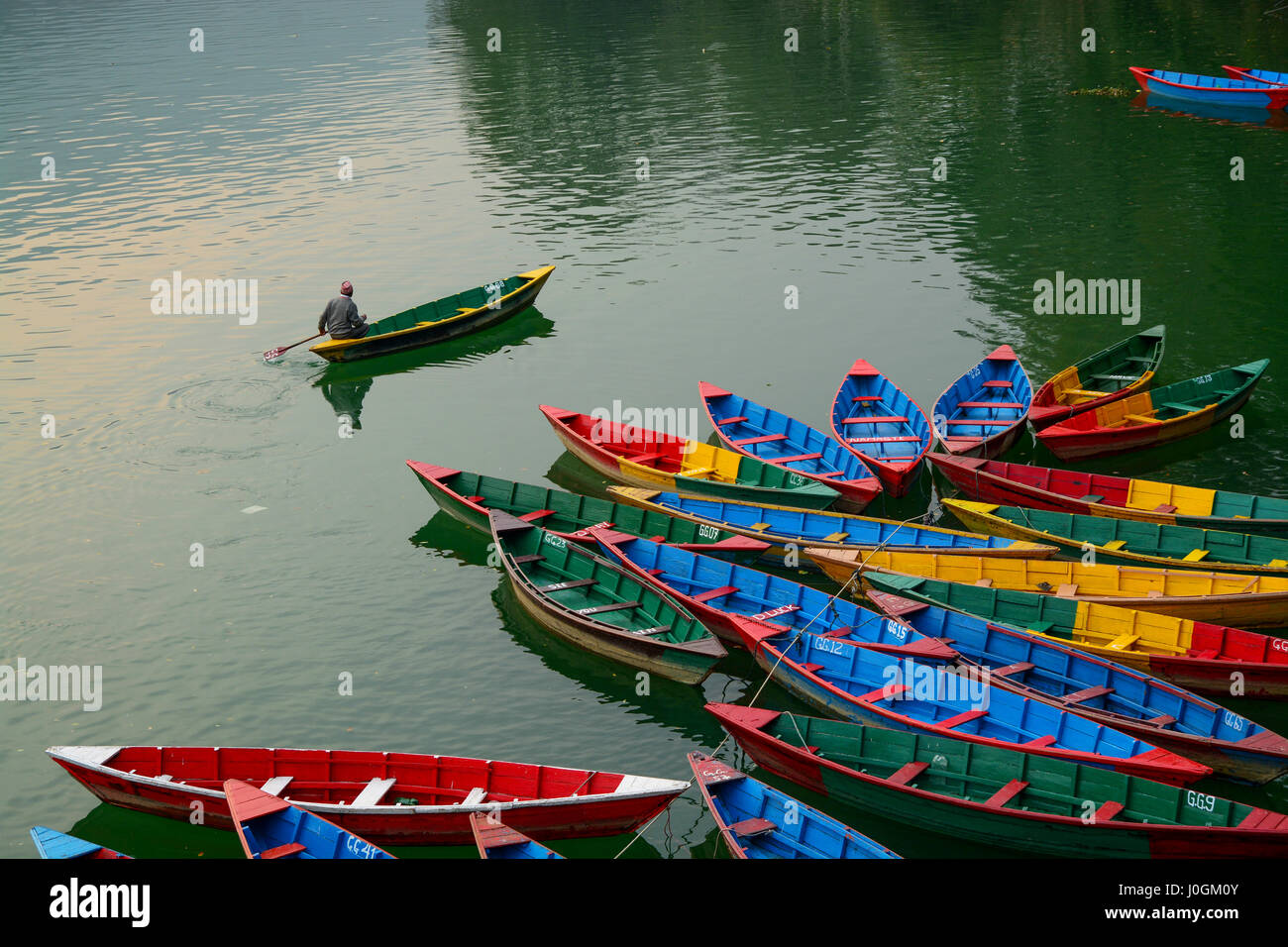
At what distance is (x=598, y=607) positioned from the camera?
2177cm

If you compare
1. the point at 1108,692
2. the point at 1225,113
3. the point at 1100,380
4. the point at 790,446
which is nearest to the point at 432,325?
the point at 790,446

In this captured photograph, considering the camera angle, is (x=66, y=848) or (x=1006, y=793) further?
(x=1006, y=793)

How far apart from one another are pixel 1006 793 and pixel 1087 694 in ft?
9.68

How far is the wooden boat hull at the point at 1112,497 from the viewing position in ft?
74.0

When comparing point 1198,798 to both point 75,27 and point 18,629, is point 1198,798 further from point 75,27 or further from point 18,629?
point 75,27

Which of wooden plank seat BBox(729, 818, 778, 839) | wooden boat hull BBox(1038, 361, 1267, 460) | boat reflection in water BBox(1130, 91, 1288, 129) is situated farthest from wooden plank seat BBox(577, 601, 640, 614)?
boat reflection in water BBox(1130, 91, 1288, 129)

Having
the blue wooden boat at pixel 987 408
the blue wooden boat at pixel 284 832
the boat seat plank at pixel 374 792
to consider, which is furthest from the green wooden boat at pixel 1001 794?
the blue wooden boat at pixel 987 408

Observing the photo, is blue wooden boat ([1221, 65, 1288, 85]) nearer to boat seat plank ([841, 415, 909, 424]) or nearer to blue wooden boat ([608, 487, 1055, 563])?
boat seat plank ([841, 415, 909, 424])

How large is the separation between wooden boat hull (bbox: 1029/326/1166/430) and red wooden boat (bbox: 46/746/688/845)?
579 inches

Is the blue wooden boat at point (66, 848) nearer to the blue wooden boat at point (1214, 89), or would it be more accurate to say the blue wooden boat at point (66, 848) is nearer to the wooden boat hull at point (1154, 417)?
the wooden boat hull at point (1154, 417)

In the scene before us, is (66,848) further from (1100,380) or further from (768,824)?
(1100,380)

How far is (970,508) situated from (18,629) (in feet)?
63.3

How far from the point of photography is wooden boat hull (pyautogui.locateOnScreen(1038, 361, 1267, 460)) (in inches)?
1036

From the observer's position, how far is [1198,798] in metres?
15.6
